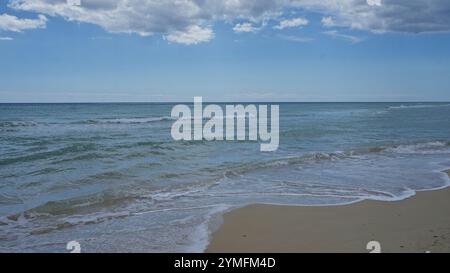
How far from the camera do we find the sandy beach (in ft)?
17.0

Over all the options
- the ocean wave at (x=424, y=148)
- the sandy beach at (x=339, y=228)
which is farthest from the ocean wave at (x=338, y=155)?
the sandy beach at (x=339, y=228)

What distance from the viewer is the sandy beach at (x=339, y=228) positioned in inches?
205

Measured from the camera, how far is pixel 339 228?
19.6ft

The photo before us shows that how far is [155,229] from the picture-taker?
244 inches

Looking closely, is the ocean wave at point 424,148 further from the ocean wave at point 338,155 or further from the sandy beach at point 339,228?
the sandy beach at point 339,228

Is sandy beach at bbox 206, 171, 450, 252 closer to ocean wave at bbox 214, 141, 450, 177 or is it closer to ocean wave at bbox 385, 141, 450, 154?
ocean wave at bbox 214, 141, 450, 177

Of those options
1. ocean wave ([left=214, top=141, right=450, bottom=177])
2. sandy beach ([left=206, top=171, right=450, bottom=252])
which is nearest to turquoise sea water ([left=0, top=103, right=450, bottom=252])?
ocean wave ([left=214, top=141, right=450, bottom=177])

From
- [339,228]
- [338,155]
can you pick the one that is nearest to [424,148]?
[338,155]

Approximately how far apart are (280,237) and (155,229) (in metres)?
1.98

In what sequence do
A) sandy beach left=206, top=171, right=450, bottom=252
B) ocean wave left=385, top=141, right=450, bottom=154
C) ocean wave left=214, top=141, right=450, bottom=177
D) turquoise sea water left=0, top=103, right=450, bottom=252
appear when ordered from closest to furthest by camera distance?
sandy beach left=206, top=171, right=450, bottom=252 < turquoise sea water left=0, top=103, right=450, bottom=252 < ocean wave left=214, top=141, right=450, bottom=177 < ocean wave left=385, top=141, right=450, bottom=154

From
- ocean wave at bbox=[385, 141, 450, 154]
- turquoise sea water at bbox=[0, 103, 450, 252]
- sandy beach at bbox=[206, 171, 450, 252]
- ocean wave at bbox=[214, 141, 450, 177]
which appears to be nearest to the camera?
sandy beach at bbox=[206, 171, 450, 252]

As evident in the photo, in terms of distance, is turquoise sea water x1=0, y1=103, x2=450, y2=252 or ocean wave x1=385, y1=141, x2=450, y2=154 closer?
turquoise sea water x1=0, y1=103, x2=450, y2=252
